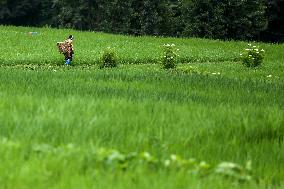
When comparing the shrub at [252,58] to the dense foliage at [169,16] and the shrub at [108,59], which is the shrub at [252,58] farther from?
the dense foliage at [169,16]

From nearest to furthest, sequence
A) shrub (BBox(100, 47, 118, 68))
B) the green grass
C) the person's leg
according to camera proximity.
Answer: the green grass
shrub (BBox(100, 47, 118, 68))
the person's leg

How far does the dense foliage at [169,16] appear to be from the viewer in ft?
174

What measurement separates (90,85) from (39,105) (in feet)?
12.9

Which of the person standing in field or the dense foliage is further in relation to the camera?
the dense foliage

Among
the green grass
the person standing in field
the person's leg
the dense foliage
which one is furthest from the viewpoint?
the dense foliage

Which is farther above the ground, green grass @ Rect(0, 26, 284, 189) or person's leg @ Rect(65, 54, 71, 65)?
green grass @ Rect(0, 26, 284, 189)

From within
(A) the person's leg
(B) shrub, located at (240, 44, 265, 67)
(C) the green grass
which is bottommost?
(A) the person's leg

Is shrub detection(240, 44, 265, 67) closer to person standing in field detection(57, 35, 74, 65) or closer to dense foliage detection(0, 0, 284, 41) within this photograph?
person standing in field detection(57, 35, 74, 65)

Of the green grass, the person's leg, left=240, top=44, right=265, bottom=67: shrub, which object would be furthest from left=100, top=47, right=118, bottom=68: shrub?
the green grass

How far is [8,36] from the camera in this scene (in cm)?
3475

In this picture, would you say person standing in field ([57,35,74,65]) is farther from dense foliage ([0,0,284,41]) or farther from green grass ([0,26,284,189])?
dense foliage ([0,0,284,41])

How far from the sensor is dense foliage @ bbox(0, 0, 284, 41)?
5312 centimetres

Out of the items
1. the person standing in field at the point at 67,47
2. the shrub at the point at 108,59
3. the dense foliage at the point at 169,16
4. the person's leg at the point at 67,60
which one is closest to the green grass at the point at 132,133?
the shrub at the point at 108,59

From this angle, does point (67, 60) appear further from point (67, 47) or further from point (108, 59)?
point (108, 59)
